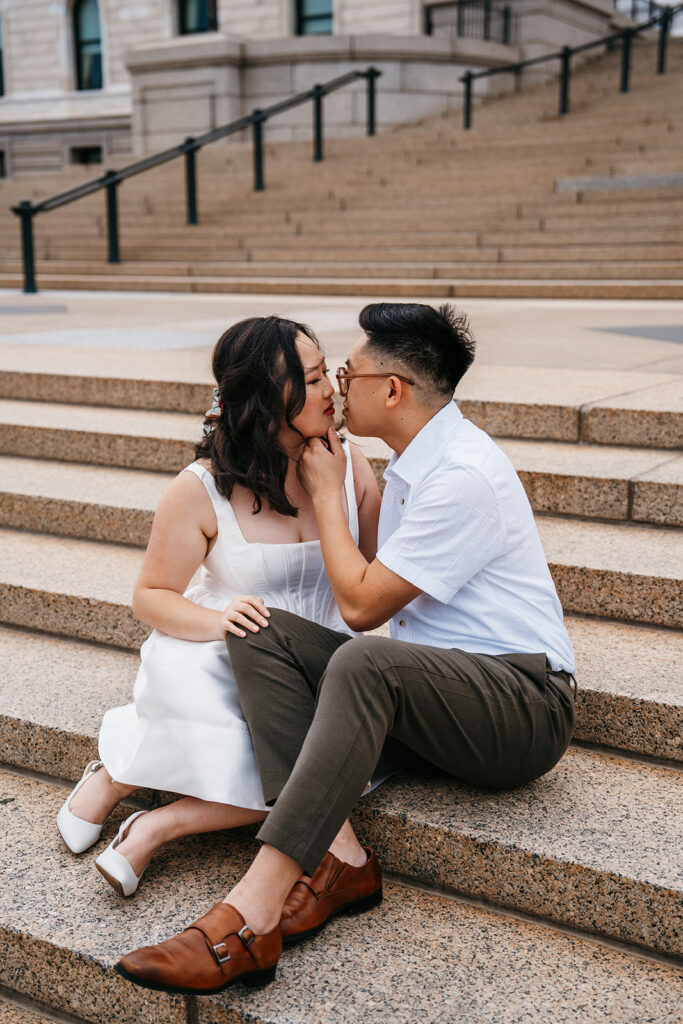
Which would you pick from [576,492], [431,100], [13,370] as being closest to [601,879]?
[576,492]

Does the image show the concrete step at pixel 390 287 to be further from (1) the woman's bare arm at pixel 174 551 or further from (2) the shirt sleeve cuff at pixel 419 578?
(2) the shirt sleeve cuff at pixel 419 578

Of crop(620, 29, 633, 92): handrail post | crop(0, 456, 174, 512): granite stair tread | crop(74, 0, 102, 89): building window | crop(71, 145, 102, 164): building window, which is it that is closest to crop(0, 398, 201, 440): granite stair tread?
crop(0, 456, 174, 512): granite stair tread

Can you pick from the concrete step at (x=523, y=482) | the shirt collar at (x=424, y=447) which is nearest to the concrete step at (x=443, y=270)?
the concrete step at (x=523, y=482)

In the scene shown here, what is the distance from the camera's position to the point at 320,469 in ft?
7.93

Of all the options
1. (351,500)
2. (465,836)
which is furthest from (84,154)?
(465,836)

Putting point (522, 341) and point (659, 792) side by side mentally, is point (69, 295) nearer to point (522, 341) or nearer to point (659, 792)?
point (522, 341)

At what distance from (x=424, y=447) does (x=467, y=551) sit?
0.27 meters

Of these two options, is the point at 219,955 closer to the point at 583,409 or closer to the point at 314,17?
the point at 583,409

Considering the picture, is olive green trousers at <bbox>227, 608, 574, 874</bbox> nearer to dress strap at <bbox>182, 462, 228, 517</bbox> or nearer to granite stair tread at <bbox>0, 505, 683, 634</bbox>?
dress strap at <bbox>182, 462, 228, 517</bbox>

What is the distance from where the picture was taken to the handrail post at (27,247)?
998cm

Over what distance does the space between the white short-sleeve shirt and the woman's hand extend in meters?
0.29

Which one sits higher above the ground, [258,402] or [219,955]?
[258,402]

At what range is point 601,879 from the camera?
2.07 m

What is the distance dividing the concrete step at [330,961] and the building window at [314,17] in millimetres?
23852
